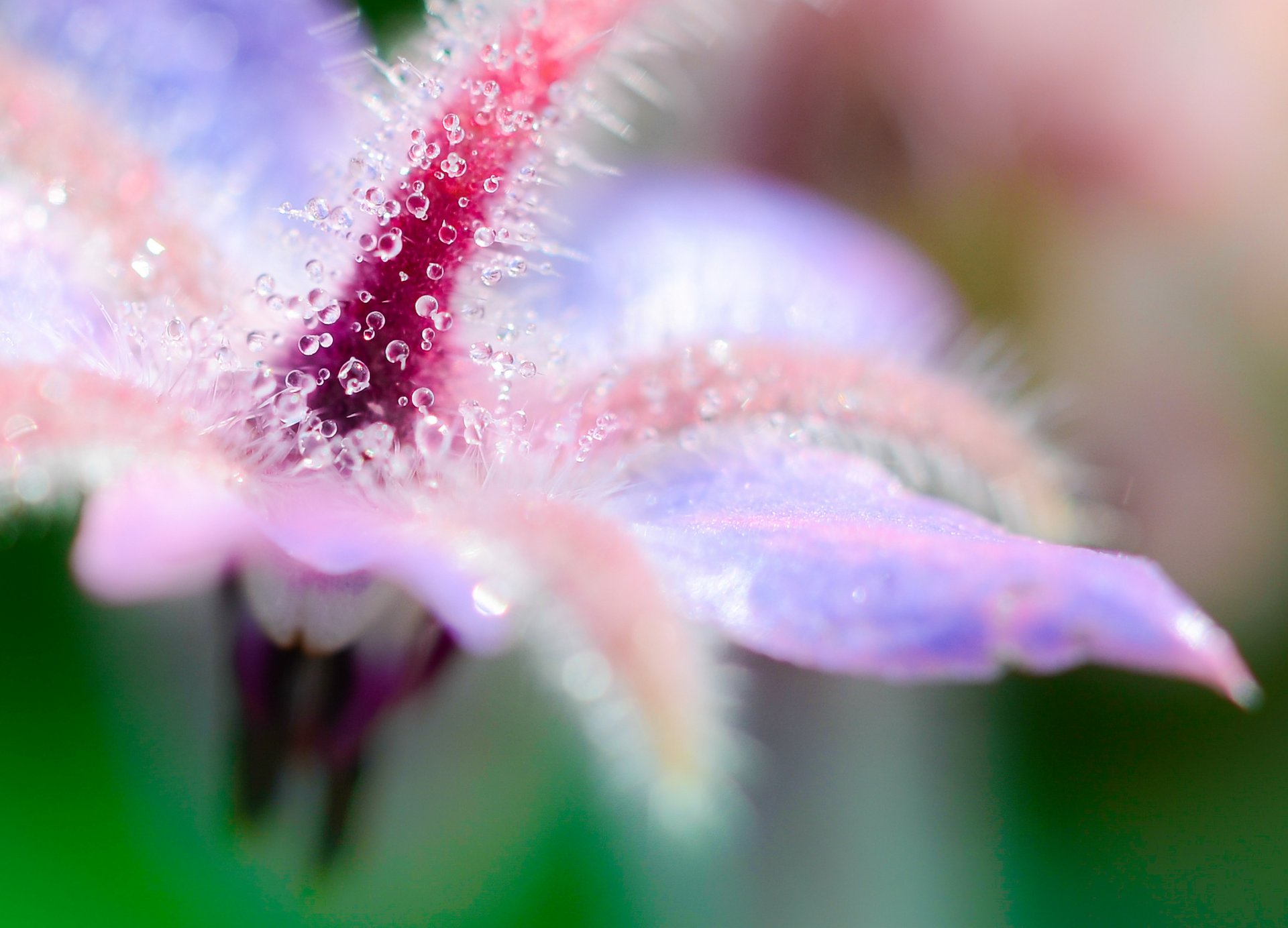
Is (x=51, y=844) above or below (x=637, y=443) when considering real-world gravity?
below

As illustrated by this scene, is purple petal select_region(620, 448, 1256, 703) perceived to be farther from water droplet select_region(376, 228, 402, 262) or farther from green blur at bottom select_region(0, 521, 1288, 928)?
green blur at bottom select_region(0, 521, 1288, 928)

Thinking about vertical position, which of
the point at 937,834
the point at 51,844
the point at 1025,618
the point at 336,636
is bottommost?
the point at 51,844

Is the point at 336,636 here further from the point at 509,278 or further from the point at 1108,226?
the point at 1108,226

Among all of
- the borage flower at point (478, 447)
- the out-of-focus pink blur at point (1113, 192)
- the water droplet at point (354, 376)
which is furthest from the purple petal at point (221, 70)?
the out-of-focus pink blur at point (1113, 192)

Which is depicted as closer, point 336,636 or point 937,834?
point 336,636

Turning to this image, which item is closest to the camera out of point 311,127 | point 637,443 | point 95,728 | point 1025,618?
point 1025,618

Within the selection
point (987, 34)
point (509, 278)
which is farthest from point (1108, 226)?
point (509, 278)

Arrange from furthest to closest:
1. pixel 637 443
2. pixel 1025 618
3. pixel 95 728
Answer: pixel 95 728 < pixel 637 443 < pixel 1025 618
